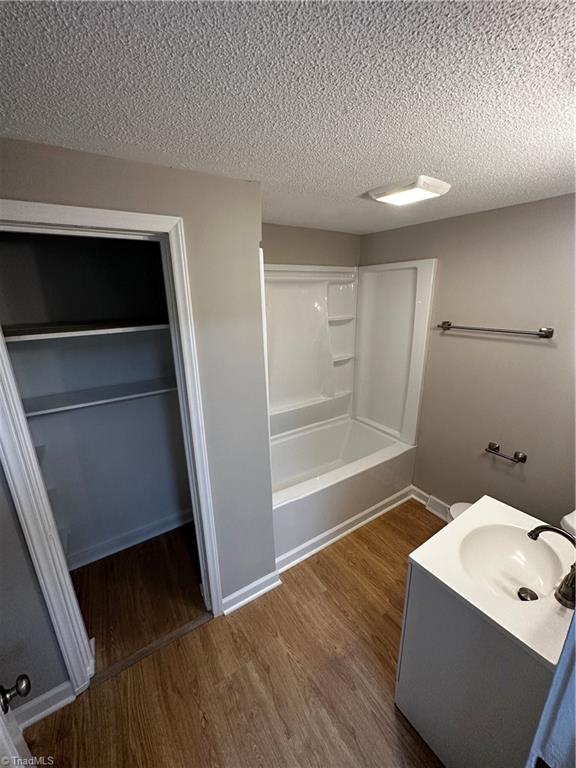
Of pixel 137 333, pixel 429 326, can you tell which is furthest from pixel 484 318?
pixel 137 333

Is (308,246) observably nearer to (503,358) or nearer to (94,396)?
(503,358)

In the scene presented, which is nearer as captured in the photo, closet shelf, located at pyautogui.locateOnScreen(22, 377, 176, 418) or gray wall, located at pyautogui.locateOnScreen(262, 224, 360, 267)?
closet shelf, located at pyautogui.locateOnScreen(22, 377, 176, 418)

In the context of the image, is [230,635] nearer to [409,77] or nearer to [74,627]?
[74,627]

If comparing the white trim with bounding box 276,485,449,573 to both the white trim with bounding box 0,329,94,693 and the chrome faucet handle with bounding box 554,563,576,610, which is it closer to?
the white trim with bounding box 0,329,94,693

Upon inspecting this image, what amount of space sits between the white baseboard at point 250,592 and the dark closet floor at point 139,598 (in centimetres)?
14

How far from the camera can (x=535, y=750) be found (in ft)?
1.63

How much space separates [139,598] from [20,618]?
764mm

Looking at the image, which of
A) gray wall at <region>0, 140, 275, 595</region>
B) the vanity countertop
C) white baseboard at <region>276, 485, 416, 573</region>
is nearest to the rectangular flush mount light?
gray wall at <region>0, 140, 275, 595</region>

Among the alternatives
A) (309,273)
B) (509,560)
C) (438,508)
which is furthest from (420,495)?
(309,273)

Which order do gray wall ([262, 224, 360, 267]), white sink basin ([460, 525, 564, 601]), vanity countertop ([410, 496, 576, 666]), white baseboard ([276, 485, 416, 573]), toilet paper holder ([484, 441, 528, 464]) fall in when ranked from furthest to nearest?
gray wall ([262, 224, 360, 267])
white baseboard ([276, 485, 416, 573])
toilet paper holder ([484, 441, 528, 464])
white sink basin ([460, 525, 564, 601])
vanity countertop ([410, 496, 576, 666])

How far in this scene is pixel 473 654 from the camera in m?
0.98

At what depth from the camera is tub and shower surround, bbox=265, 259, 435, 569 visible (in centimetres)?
219

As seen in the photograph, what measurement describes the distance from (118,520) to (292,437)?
4.89 ft

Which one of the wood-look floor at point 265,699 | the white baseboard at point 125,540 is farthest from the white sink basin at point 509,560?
the white baseboard at point 125,540
